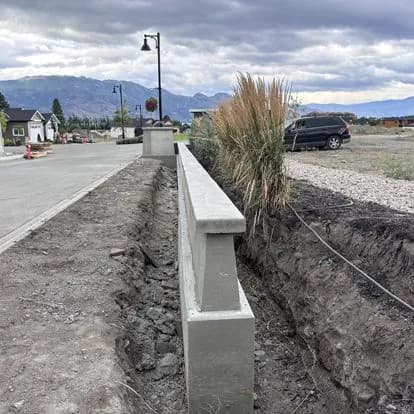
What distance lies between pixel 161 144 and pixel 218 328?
587 inches

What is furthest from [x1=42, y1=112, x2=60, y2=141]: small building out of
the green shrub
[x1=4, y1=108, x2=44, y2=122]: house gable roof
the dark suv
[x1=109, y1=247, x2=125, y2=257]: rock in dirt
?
[x1=109, y1=247, x2=125, y2=257]: rock in dirt

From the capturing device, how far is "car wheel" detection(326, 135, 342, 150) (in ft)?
65.0

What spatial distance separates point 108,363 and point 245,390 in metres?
0.91

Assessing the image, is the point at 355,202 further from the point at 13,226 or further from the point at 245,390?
the point at 13,226

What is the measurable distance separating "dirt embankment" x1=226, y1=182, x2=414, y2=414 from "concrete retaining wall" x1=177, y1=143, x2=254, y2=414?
31.4 inches

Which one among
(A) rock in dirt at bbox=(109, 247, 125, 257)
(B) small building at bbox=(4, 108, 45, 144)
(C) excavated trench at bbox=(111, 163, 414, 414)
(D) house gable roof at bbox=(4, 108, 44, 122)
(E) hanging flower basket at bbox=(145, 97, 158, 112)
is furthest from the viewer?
(D) house gable roof at bbox=(4, 108, 44, 122)

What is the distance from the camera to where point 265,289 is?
5.56 m

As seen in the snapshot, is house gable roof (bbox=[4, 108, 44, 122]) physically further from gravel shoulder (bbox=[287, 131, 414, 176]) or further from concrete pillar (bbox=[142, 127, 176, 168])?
gravel shoulder (bbox=[287, 131, 414, 176])

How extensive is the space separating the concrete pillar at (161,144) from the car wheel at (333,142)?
6.81 m

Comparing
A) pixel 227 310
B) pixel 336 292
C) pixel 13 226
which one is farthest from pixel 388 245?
pixel 13 226

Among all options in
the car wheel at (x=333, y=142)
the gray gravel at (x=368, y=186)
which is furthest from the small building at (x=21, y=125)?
the gray gravel at (x=368, y=186)

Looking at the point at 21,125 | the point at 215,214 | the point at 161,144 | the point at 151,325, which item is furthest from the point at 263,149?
the point at 21,125

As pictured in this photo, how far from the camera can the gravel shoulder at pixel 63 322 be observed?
8.73 feet

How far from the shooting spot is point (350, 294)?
12.6 ft
